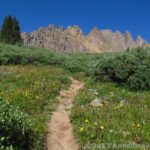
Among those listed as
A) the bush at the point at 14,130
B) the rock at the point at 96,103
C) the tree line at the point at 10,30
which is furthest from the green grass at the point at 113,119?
the tree line at the point at 10,30

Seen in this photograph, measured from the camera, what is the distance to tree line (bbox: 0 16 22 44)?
261 feet

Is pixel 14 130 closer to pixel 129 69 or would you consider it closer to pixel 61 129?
pixel 61 129

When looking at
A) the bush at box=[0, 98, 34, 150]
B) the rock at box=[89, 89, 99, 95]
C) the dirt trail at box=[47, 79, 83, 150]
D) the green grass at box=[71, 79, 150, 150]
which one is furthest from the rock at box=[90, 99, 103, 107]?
the bush at box=[0, 98, 34, 150]

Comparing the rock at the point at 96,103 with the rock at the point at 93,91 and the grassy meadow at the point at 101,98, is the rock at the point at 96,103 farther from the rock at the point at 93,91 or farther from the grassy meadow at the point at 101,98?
the rock at the point at 93,91

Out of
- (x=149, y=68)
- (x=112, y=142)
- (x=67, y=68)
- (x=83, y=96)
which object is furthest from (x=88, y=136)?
(x=67, y=68)

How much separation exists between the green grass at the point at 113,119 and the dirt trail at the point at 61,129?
28 cm

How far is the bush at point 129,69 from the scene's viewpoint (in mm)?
19750

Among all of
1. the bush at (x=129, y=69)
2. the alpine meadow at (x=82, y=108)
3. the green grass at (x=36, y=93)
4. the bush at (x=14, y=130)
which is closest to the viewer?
the bush at (x=14, y=130)

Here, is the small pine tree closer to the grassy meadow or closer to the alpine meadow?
the grassy meadow

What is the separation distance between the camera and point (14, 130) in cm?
1029

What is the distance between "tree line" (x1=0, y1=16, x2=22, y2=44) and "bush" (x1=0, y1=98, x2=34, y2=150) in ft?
223

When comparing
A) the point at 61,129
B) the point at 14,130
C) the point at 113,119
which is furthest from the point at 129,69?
the point at 14,130

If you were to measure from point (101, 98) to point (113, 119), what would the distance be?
388cm

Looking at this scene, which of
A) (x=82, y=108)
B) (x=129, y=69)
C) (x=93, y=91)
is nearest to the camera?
(x=82, y=108)
